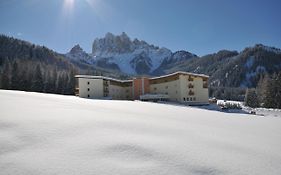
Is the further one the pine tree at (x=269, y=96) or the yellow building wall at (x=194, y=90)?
the pine tree at (x=269, y=96)

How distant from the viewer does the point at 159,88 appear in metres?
57.2

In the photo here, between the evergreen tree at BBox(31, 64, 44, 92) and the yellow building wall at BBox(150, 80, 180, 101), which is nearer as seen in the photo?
the yellow building wall at BBox(150, 80, 180, 101)

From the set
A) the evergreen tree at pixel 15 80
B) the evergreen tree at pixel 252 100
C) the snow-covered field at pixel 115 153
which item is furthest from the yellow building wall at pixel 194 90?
the snow-covered field at pixel 115 153

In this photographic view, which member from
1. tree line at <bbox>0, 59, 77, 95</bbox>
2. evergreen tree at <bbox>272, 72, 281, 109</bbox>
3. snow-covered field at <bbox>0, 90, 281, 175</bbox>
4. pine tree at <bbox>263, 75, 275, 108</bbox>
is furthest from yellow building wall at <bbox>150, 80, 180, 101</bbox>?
snow-covered field at <bbox>0, 90, 281, 175</bbox>

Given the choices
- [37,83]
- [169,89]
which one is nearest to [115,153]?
[169,89]

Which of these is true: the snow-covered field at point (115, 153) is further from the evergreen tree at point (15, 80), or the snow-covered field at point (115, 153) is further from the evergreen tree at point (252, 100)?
the evergreen tree at point (252, 100)

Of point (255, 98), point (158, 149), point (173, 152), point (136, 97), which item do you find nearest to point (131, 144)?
point (158, 149)

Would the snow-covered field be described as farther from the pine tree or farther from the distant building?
the pine tree

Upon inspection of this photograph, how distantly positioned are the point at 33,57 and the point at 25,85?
105 metres

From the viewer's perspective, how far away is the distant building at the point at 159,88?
1897 inches

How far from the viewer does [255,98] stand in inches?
2477

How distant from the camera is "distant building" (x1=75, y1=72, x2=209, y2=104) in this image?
48188 millimetres

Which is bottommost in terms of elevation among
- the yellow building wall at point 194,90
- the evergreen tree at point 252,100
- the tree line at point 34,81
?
the evergreen tree at point 252,100

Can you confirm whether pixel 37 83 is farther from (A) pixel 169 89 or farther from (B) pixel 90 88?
(A) pixel 169 89
